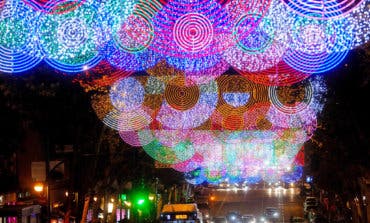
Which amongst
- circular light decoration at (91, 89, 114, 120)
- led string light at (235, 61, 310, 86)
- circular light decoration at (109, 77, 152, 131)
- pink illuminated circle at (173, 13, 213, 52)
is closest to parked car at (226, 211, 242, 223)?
circular light decoration at (109, 77, 152, 131)

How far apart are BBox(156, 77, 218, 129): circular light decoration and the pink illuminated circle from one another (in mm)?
16583

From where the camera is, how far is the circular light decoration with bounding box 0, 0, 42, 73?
1411 centimetres

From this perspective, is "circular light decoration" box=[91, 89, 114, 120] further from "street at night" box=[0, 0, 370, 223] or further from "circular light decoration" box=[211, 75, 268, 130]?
"circular light decoration" box=[211, 75, 268, 130]

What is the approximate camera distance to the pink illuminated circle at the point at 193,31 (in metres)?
16.1

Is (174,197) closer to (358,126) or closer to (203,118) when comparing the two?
(203,118)

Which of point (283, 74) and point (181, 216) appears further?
point (181, 216)

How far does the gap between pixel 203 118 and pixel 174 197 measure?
1201 inches

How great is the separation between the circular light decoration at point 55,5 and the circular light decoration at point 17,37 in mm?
182

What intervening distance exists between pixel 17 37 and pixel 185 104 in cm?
2989

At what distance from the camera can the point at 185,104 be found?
1742 inches

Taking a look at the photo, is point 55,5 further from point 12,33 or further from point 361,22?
point 361,22

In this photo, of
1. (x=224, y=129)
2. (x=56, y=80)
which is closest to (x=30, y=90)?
(x=56, y=80)

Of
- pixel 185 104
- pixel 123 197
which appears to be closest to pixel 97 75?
pixel 185 104

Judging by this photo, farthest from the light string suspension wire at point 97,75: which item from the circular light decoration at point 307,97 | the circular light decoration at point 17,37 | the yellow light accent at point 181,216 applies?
the yellow light accent at point 181,216
